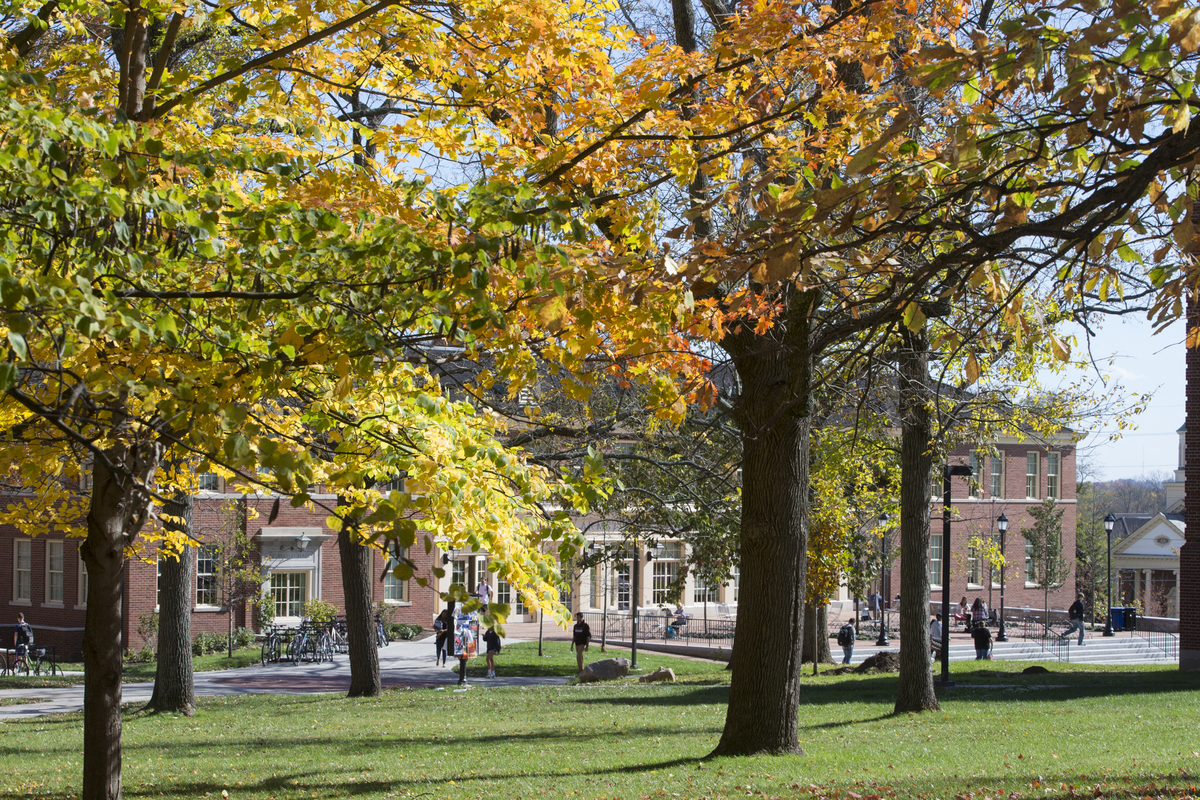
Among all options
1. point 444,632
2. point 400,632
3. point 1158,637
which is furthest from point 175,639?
point 1158,637

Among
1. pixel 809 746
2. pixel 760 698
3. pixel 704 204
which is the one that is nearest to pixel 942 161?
pixel 704 204

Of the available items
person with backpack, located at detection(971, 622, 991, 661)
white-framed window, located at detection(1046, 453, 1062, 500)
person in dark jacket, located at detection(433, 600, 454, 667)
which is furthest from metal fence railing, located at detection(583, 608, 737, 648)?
white-framed window, located at detection(1046, 453, 1062, 500)

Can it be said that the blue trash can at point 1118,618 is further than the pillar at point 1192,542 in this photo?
Yes

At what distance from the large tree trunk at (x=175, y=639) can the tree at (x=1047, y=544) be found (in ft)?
142

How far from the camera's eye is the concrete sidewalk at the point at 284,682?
62.6 feet

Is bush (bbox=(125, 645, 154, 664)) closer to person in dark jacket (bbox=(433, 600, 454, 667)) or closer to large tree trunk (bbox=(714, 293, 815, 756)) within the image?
person in dark jacket (bbox=(433, 600, 454, 667))

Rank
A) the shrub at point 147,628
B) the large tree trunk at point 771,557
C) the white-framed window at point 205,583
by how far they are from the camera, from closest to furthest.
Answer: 1. the large tree trunk at point 771,557
2. the shrub at point 147,628
3. the white-framed window at point 205,583

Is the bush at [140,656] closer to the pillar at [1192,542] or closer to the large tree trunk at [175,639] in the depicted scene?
the large tree trunk at [175,639]

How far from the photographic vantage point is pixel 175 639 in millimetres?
15609

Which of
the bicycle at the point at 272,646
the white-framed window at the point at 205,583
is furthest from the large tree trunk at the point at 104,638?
the white-framed window at the point at 205,583

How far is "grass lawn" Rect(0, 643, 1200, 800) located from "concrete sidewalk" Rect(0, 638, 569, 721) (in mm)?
2602

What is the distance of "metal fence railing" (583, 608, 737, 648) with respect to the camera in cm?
3747

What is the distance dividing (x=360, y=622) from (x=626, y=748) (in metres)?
8.42

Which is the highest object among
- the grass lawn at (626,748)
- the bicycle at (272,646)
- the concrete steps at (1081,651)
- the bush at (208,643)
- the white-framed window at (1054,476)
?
the white-framed window at (1054,476)
